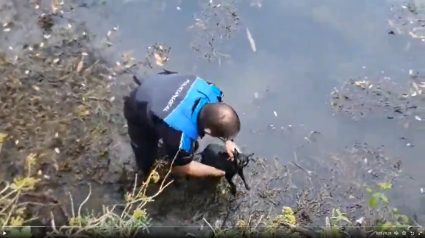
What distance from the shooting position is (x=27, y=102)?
3.77 meters

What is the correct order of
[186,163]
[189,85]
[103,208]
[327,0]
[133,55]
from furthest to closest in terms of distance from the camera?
[327,0] → [133,55] → [103,208] → [186,163] → [189,85]

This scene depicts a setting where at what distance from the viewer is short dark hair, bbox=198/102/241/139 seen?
107 inches

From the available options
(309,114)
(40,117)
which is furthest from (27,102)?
(309,114)

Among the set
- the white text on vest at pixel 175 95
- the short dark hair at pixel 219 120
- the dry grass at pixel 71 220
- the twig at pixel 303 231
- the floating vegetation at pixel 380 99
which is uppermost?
the white text on vest at pixel 175 95

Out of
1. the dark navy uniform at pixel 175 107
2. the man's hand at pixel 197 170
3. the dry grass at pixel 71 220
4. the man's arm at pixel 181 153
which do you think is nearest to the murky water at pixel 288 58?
the man's hand at pixel 197 170

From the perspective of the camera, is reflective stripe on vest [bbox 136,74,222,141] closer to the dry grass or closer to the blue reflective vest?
the blue reflective vest

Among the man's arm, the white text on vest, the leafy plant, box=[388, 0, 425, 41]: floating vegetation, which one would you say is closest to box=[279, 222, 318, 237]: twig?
the man's arm

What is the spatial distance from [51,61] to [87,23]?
51cm

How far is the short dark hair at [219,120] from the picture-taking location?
8.91 feet

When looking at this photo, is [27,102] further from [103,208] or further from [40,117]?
[103,208]

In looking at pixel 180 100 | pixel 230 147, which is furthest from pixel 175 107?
pixel 230 147

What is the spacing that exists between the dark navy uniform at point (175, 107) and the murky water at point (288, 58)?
106 cm

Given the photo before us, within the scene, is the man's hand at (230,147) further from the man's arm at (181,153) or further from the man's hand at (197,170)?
the man's hand at (197,170)

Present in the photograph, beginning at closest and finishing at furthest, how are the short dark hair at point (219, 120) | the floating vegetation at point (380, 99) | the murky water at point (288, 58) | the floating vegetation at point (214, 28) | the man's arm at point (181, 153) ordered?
the short dark hair at point (219, 120) < the man's arm at point (181, 153) < the murky water at point (288, 58) < the floating vegetation at point (380, 99) < the floating vegetation at point (214, 28)
